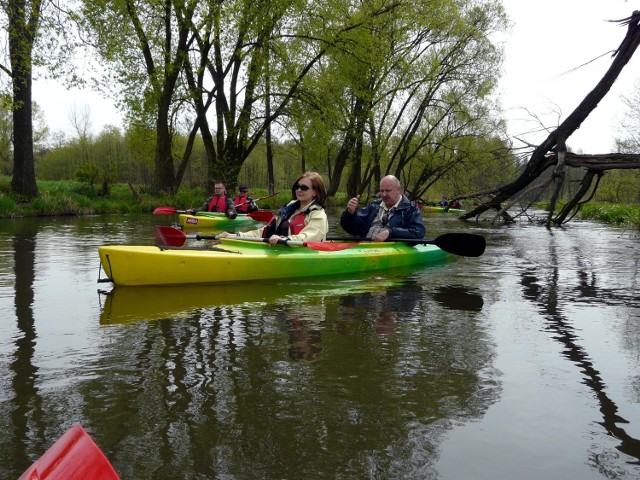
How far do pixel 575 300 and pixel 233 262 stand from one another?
3378 millimetres

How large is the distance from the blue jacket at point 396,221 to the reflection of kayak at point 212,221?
5.56 metres

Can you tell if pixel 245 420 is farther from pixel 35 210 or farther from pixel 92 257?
pixel 35 210

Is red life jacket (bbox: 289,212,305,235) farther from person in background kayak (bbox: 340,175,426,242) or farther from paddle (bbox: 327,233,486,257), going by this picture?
paddle (bbox: 327,233,486,257)

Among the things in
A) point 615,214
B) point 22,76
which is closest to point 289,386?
point 22,76

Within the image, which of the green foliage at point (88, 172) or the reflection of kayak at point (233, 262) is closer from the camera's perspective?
the reflection of kayak at point (233, 262)

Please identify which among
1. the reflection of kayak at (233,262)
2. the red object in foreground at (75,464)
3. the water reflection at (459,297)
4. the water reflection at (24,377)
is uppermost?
the red object in foreground at (75,464)

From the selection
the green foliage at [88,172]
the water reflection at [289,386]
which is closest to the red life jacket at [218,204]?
the green foliage at [88,172]

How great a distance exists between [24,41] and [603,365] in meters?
12.7

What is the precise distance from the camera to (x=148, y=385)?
298 cm

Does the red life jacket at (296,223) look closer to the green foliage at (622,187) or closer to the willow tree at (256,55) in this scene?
the willow tree at (256,55)

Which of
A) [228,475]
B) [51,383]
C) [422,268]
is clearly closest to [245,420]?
[228,475]

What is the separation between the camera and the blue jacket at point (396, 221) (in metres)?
7.39

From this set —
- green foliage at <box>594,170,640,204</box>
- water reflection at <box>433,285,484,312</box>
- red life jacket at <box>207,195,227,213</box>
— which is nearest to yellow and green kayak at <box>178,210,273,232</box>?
red life jacket at <box>207,195,227,213</box>

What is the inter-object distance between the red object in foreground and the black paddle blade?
253 inches
